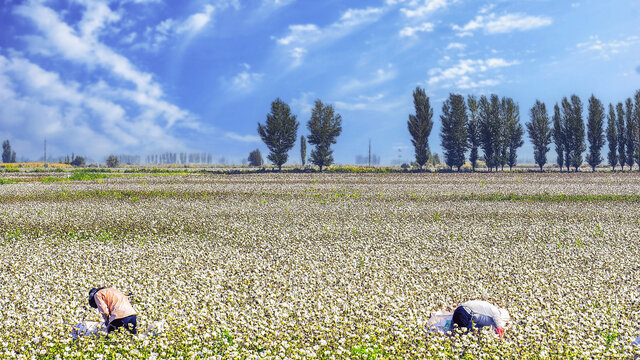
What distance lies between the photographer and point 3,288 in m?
10.3

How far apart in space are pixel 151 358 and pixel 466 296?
633 cm

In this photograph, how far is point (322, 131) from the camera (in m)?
81.1

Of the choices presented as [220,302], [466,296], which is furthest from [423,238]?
[220,302]

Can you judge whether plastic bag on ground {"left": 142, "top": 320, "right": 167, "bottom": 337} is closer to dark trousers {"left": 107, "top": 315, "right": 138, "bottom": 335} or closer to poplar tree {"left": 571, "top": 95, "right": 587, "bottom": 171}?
dark trousers {"left": 107, "top": 315, "right": 138, "bottom": 335}

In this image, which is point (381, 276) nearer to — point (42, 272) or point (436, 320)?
point (436, 320)

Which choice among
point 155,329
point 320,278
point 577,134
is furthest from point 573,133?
point 155,329

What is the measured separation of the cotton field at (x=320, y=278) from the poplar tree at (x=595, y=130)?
67.6 meters

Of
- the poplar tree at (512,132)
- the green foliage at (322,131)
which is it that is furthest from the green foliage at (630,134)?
the green foliage at (322,131)

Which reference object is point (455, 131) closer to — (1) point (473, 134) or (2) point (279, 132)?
(1) point (473, 134)

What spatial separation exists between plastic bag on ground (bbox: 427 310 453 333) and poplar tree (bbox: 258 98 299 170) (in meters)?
73.1

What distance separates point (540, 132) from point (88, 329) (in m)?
89.3

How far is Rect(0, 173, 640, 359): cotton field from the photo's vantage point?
21.8 ft

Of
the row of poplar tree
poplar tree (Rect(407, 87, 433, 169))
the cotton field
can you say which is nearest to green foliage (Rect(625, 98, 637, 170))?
the row of poplar tree

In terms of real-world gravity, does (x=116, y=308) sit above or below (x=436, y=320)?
above
